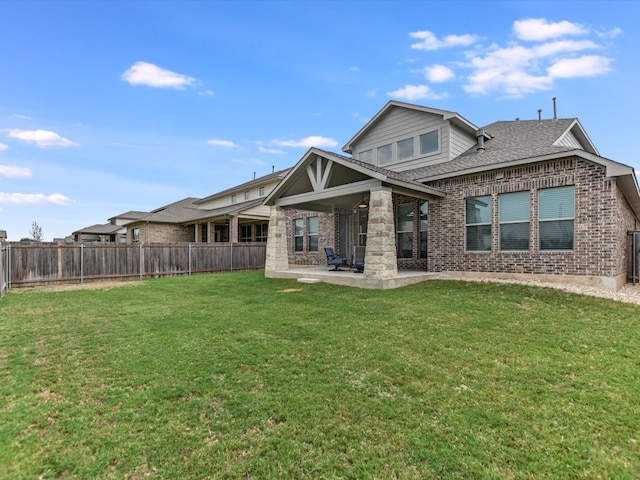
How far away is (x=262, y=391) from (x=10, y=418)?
88.1 inches

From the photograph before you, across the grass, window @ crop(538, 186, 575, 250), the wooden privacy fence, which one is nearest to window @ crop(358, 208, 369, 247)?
window @ crop(538, 186, 575, 250)

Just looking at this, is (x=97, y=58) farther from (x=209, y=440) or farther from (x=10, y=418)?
(x=209, y=440)

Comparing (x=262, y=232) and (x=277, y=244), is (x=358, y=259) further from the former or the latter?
(x=262, y=232)

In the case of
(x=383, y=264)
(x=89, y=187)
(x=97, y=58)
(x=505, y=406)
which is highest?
(x=97, y=58)

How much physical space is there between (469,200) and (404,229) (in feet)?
9.04

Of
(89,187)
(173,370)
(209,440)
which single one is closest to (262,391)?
(209,440)

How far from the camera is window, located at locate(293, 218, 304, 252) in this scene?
17.0m

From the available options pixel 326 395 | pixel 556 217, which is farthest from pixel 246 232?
pixel 326 395

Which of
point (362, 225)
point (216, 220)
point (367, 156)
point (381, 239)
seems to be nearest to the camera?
point (381, 239)

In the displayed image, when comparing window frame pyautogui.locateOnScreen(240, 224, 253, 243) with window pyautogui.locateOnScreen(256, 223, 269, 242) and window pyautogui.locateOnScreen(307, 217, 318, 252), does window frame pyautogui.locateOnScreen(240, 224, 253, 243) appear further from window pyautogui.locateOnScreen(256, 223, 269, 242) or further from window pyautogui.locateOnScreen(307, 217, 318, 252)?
window pyautogui.locateOnScreen(307, 217, 318, 252)

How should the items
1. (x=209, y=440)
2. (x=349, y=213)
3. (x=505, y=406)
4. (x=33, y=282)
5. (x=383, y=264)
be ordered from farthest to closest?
(x=349, y=213) < (x=33, y=282) < (x=383, y=264) < (x=505, y=406) < (x=209, y=440)

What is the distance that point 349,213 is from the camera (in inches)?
586

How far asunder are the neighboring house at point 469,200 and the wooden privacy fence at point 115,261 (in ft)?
16.6

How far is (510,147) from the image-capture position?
11.6m
